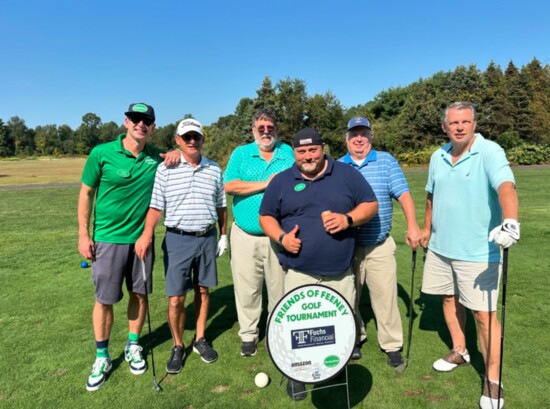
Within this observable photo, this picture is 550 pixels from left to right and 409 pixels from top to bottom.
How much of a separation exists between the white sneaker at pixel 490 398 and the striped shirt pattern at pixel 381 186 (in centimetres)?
150

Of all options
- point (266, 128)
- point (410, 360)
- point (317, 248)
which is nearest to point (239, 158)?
point (266, 128)

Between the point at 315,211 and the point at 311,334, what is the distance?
903 mm

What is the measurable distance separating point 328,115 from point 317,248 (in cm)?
3807

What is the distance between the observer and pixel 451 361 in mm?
3785

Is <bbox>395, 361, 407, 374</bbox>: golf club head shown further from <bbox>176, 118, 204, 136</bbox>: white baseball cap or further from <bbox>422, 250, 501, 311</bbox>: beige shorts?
<bbox>176, 118, 204, 136</bbox>: white baseball cap

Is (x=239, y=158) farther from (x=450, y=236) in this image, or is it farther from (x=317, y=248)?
(x=450, y=236)

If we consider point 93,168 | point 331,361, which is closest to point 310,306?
point 331,361

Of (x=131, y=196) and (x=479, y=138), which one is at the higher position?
(x=479, y=138)

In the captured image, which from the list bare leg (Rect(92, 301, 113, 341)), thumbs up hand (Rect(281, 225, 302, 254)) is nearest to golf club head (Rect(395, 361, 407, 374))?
thumbs up hand (Rect(281, 225, 302, 254))

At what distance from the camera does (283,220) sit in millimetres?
3154

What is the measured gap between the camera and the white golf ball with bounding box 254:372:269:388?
352 centimetres

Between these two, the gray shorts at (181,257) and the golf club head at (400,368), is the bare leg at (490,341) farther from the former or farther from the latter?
the gray shorts at (181,257)

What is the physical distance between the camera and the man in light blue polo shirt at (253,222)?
396cm

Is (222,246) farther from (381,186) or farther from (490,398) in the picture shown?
(490,398)
